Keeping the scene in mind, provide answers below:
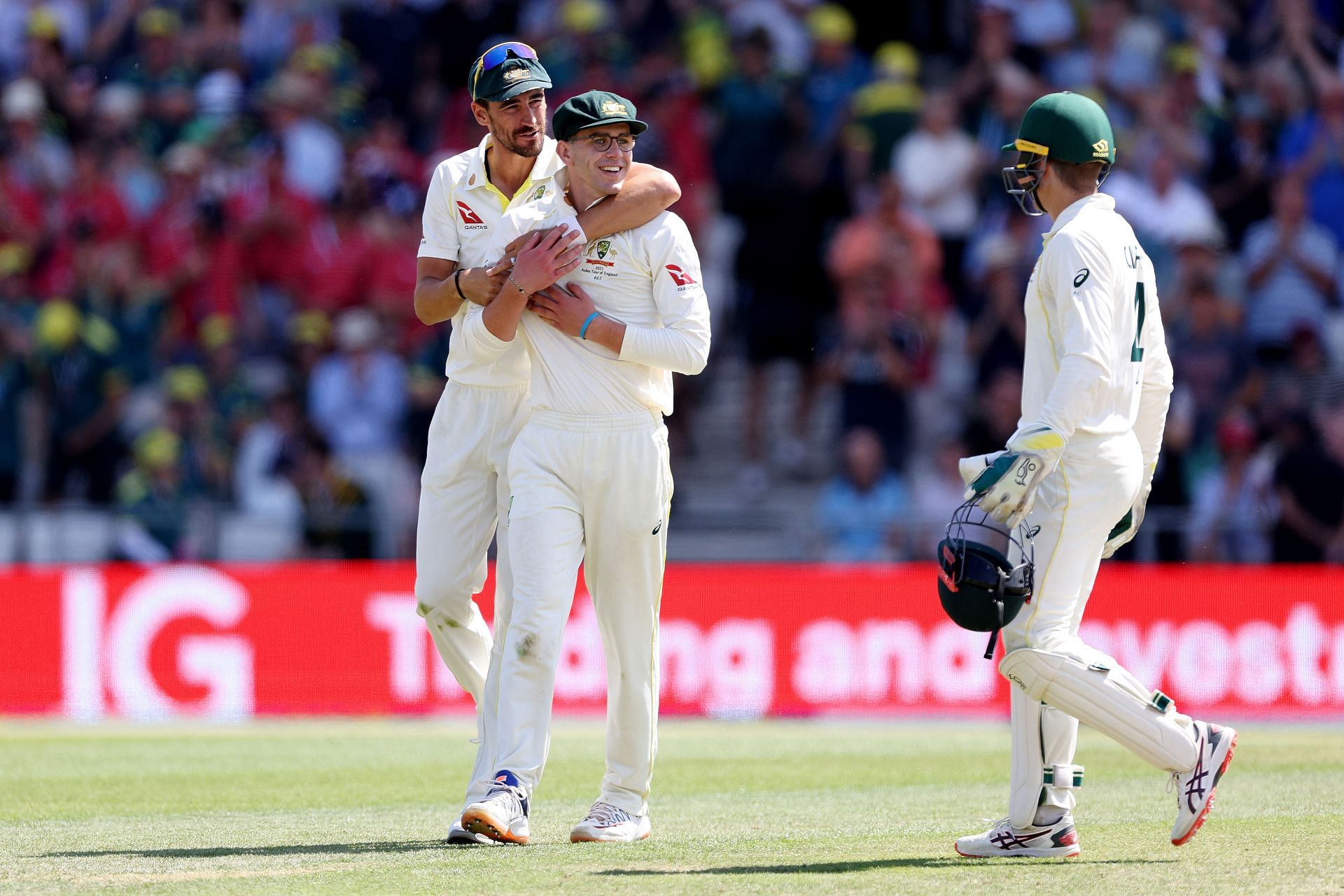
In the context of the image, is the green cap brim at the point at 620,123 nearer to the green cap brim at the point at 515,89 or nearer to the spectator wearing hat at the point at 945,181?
the green cap brim at the point at 515,89

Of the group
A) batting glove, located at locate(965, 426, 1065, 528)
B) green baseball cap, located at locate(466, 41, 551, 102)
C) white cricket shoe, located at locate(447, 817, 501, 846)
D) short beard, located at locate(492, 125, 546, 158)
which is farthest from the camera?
short beard, located at locate(492, 125, 546, 158)

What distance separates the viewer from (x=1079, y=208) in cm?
624

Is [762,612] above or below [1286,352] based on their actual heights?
below

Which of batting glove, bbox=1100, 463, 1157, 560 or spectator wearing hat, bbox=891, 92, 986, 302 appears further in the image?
spectator wearing hat, bbox=891, 92, 986, 302

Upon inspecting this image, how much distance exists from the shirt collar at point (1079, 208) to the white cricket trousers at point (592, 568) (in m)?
1.54

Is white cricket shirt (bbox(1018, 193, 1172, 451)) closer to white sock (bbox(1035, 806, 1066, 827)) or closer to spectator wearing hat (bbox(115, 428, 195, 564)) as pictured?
white sock (bbox(1035, 806, 1066, 827))

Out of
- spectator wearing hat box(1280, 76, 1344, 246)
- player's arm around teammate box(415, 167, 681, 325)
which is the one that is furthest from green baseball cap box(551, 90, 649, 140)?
spectator wearing hat box(1280, 76, 1344, 246)

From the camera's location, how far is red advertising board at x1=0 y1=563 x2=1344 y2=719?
13336 millimetres

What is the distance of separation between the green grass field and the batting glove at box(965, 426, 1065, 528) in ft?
3.64

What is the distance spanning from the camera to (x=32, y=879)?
5.87 meters

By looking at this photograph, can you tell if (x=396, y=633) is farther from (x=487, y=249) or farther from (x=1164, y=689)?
(x=487, y=249)

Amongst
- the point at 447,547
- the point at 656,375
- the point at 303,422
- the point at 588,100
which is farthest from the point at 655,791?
the point at 303,422

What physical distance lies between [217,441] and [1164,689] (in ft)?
24.1

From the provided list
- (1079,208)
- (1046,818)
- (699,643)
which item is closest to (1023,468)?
(1079,208)
